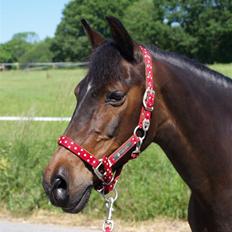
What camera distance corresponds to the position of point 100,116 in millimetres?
2418

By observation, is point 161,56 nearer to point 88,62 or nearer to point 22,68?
point 88,62

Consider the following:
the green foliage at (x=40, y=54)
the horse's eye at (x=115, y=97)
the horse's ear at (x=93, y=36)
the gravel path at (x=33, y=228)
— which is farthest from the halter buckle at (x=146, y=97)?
the green foliage at (x=40, y=54)

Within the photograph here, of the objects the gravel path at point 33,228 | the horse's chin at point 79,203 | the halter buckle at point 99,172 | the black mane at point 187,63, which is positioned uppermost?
the black mane at point 187,63

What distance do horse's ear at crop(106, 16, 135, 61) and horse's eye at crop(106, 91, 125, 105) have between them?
22 centimetres

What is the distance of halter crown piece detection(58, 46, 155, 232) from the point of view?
239 centimetres

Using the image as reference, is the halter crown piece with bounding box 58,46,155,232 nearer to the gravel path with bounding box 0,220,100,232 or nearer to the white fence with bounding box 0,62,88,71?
the gravel path with bounding box 0,220,100,232

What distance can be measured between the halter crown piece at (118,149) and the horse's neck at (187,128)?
0.34 feet

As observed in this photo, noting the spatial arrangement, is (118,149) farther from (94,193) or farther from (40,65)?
(40,65)

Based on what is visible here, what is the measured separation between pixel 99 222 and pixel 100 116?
3.80 meters

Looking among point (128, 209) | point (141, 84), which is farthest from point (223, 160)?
point (128, 209)

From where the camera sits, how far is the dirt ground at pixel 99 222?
224 inches

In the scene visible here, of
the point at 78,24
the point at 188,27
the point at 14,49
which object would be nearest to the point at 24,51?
the point at 14,49

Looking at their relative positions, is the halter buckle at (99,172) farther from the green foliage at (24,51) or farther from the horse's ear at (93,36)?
the green foliage at (24,51)

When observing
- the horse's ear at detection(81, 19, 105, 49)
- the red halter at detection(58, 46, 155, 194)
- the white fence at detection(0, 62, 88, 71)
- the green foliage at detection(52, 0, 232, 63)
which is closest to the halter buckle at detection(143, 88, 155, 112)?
the red halter at detection(58, 46, 155, 194)
